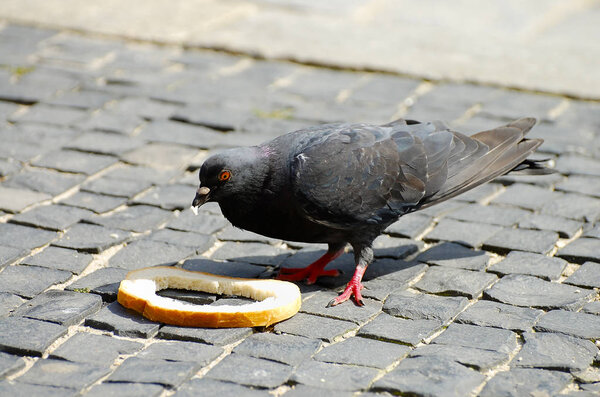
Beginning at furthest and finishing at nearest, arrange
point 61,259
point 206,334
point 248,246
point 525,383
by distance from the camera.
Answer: point 248,246 → point 61,259 → point 206,334 → point 525,383

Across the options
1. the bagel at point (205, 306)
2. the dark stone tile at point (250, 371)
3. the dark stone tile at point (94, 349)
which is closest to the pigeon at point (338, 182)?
the bagel at point (205, 306)

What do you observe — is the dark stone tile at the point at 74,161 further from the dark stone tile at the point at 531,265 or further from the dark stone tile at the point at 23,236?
the dark stone tile at the point at 531,265

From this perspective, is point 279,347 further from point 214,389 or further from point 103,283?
point 103,283

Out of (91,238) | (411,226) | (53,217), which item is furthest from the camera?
(411,226)

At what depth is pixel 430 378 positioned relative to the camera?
3904 mm

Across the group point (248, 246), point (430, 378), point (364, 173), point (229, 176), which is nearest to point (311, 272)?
point (248, 246)

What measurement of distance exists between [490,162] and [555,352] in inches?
58.3

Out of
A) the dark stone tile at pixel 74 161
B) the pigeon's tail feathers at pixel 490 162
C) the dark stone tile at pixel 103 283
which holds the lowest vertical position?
the dark stone tile at pixel 103 283

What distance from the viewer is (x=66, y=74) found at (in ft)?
26.2

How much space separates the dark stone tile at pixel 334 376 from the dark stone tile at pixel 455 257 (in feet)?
4.55

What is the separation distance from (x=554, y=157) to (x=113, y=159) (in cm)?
330

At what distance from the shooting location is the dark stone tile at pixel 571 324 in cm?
436

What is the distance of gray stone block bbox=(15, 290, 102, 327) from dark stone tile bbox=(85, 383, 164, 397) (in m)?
0.63

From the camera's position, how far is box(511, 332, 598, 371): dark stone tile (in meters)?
4.06
